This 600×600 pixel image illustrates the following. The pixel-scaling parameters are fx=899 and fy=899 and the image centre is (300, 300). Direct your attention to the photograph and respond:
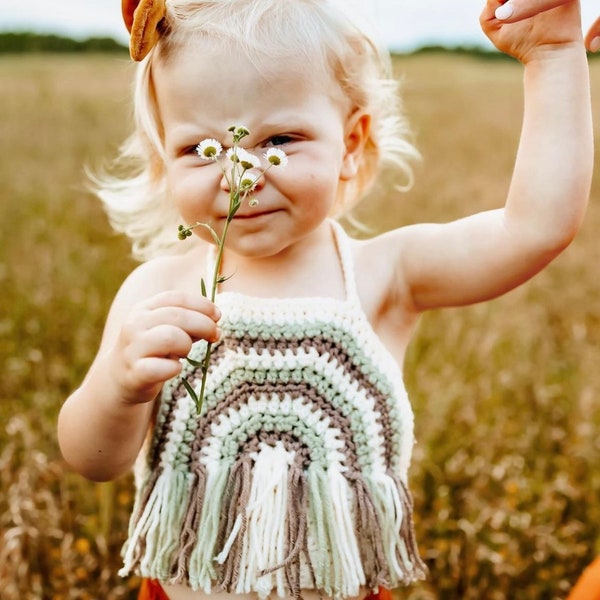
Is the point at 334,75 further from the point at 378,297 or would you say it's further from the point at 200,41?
the point at 378,297

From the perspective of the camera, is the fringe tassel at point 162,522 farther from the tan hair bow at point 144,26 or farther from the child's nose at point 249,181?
the tan hair bow at point 144,26

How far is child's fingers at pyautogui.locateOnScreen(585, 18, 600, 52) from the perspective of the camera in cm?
162

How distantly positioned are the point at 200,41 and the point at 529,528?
1.80 meters

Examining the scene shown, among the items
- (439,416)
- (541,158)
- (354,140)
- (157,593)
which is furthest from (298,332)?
(439,416)

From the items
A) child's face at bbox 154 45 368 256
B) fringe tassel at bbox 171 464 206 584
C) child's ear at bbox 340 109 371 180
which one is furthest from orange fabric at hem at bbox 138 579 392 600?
child's ear at bbox 340 109 371 180

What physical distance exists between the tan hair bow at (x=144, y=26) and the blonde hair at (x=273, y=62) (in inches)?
2.1

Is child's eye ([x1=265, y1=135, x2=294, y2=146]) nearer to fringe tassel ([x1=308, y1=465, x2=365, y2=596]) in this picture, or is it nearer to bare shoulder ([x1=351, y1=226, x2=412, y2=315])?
bare shoulder ([x1=351, y1=226, x2=412, y2=315])

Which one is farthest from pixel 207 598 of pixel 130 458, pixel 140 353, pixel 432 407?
pixel 432 407

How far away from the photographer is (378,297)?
1798 mm

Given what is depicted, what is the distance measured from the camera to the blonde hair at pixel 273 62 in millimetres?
1622

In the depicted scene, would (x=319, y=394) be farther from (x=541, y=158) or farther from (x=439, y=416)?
(x=439, y=416)

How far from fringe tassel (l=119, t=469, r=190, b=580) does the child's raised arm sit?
702 millimetres

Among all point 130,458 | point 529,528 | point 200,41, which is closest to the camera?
point 200,41

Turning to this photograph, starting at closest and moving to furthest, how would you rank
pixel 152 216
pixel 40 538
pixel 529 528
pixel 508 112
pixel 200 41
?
pixel 200 41 → pixel 152 216 → pixel 40 538 → pixel 529 528 → pixel 508 112
